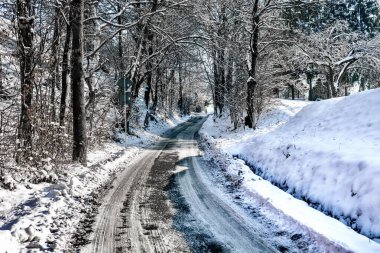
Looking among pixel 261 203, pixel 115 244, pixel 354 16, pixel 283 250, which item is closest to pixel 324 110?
pixel 261 203

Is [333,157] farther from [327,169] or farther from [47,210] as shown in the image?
[47,210]

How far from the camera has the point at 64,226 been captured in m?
6.27

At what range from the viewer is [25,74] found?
925 cm

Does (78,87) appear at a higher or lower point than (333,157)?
higher

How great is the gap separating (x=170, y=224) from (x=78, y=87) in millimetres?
7186

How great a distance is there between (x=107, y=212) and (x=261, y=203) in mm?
3381

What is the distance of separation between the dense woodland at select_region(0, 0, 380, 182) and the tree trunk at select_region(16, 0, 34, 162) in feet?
0.09

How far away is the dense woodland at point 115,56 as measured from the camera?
9.34 meters

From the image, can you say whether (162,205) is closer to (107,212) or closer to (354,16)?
(107,212)

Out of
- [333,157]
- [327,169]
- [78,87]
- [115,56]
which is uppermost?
[115,56]

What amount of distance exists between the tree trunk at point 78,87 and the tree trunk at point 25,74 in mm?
2410

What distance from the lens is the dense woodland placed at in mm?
9344

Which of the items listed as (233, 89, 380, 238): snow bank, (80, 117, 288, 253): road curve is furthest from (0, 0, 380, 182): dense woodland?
(233, 89, 380, 238): snow bank

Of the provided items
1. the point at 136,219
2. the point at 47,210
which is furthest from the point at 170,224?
the point at 47,210
